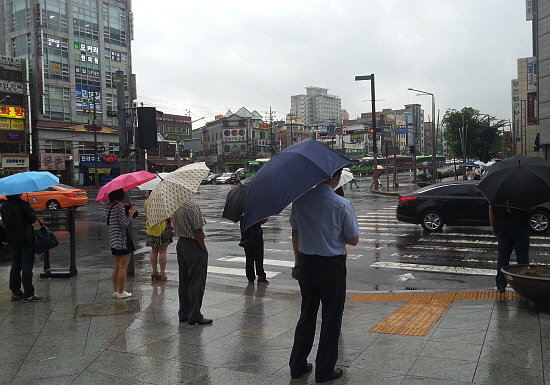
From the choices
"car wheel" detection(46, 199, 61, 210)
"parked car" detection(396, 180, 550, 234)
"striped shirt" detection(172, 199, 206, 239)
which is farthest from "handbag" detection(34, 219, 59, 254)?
"car wheel" detection(46, 199, 61, 210)

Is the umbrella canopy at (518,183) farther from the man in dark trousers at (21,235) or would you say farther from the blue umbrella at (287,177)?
the man in dark trousers at (21,235)

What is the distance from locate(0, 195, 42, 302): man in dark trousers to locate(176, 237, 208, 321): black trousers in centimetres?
275

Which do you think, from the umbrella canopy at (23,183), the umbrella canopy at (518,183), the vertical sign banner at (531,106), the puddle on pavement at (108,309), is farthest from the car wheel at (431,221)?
the vertical sign banner at (531,106)

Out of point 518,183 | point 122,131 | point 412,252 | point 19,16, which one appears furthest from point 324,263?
point 19,16

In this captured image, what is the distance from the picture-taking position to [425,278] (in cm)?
991

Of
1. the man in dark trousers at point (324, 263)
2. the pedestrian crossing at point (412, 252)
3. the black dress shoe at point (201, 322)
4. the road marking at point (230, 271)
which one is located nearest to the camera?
the man in dark trousers at point (324, 263)

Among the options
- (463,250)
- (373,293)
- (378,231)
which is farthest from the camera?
(378,231)

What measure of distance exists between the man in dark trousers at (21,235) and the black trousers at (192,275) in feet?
9.01

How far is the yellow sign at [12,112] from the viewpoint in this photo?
5291cm

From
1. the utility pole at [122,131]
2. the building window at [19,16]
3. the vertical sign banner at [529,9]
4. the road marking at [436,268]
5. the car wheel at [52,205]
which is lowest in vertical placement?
the road marking at [436,268]

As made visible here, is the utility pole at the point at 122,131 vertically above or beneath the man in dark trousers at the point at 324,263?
above

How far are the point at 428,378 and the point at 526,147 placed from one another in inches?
3147

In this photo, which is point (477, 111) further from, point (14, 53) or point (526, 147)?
point (14, 53)

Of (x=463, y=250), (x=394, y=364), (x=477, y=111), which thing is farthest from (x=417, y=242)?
(x=477, y=111)
